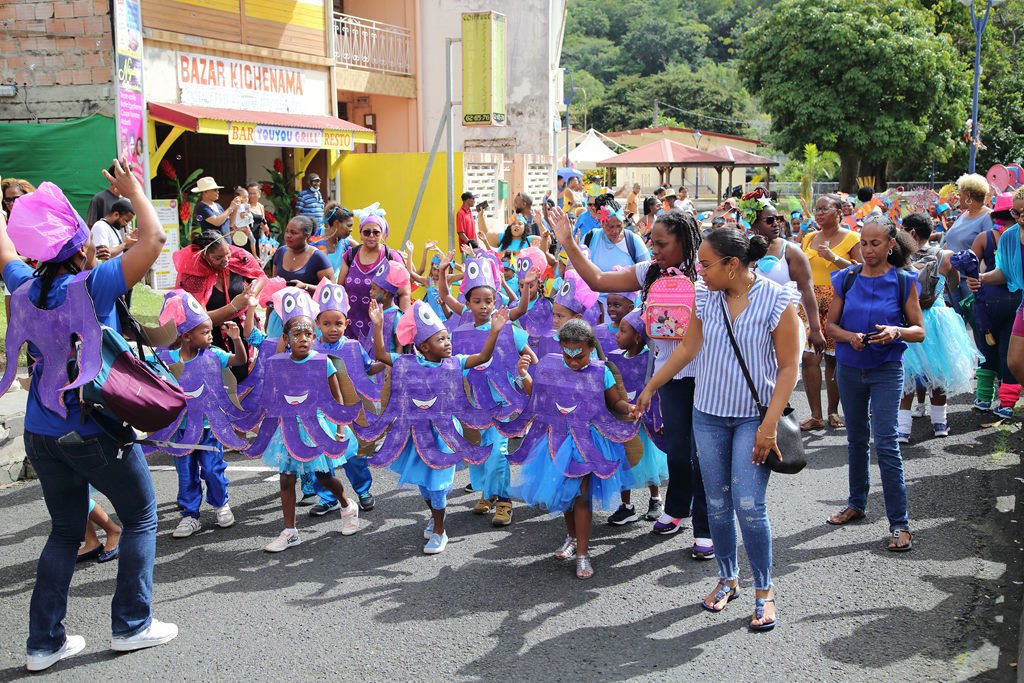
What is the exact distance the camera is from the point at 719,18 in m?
134

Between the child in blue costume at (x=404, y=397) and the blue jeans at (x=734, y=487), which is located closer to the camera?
the blue jeans at (x=734, y=487)

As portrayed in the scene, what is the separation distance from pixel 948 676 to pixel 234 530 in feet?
14.1

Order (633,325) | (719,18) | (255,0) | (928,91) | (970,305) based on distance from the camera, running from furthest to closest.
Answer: (719,18) < (928,91) < (255,0) < (970,305) < (633,325)

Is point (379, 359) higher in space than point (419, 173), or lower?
lower

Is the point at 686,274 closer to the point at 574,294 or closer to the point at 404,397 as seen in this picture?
the point at 574,294

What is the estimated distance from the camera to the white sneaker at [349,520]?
244 inches

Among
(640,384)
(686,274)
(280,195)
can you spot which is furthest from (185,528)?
(280,195)

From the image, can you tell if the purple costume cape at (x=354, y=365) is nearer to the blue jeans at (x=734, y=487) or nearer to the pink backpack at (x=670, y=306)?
the pink backpack at (x=670, y=306)

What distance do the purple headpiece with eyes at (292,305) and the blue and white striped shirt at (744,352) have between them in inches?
104

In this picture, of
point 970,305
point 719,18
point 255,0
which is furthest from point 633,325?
point 719,18

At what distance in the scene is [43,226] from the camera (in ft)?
14.1

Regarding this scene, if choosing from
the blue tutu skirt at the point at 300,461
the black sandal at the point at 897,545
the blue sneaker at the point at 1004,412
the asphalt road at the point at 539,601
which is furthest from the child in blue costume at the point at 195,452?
the blue sneaker at the point at 1004,412

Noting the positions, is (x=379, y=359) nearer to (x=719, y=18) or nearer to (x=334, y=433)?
(x=334, y=433)

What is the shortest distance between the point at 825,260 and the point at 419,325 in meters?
4.04
